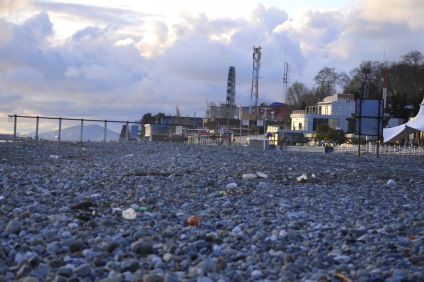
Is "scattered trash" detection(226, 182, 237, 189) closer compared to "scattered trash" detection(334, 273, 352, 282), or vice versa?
"scattered trash" detection(334, 273, 352, 282)

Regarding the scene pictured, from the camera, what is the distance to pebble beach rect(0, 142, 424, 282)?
16.4ft

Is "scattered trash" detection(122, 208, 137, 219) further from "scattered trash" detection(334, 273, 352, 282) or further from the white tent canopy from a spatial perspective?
the white tent canopy

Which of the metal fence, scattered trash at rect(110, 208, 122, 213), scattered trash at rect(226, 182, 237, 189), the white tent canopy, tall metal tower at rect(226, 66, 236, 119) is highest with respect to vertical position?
tall metal tower at rect(226, 66, 236, 119)

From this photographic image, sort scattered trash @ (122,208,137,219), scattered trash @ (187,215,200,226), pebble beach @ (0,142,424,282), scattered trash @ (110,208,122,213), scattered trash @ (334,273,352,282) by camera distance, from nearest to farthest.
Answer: scattered trash @ (334,273,352,282) → pebble beach @ (0,142,424,282) → scattered trash @ (187,215,200,226) → scattered trash @ (122,208,137,219) → scattered trash @ (110,208,122,213)

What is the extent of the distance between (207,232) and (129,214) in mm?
1355

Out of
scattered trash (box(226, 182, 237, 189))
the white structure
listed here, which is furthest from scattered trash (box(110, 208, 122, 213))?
the white structure

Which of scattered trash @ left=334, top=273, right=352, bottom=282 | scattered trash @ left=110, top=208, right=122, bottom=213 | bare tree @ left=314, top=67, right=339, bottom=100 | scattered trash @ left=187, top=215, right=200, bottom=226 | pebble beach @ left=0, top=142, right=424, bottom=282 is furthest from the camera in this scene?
bare tree @ left=314, top=67, right=339, bottom=100

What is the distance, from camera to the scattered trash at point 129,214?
290 inches

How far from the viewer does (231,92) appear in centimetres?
12231

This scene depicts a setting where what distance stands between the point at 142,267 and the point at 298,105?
11690cm

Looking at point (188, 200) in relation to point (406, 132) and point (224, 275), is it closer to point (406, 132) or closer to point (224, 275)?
point (224, 275)

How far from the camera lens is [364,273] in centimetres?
482

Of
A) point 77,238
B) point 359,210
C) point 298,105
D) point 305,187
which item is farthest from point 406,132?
point 298,105

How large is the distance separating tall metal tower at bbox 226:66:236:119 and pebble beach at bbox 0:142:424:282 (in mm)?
107848
